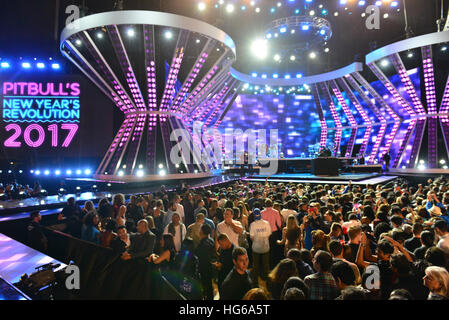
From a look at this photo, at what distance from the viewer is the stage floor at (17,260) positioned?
487 centimetres

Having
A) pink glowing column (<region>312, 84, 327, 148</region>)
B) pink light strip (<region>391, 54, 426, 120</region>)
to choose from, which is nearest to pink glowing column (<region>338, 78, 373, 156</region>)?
pink glowing column (<region>312, 84, 327, 148</region>)

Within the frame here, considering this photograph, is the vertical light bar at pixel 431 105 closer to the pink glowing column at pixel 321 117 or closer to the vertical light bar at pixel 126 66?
the pink glowing column at pixel 321 117

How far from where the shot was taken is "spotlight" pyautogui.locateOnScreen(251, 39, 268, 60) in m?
30.9

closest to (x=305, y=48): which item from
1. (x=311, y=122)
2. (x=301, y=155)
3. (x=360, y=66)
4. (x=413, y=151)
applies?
Answer: (x=360, y=66)

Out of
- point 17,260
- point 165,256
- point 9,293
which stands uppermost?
point 165,256

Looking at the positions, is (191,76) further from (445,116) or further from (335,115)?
(335,115)

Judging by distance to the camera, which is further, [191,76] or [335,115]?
[335,115]

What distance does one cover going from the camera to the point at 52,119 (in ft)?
75.5

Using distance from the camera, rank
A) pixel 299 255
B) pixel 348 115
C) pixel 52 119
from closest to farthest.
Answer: pixel 299 255 < pixel 52 119 < pixel 348 115

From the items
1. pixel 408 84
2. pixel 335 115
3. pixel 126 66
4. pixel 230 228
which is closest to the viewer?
pixel 230 228

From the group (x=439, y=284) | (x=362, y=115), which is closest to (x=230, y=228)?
(x=439, y=284)

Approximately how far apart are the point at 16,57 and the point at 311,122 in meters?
32.9

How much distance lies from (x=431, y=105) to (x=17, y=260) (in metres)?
28.2
